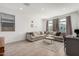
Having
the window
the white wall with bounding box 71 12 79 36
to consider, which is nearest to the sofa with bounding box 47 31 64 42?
the white wall with bounding box 71 12 79 36

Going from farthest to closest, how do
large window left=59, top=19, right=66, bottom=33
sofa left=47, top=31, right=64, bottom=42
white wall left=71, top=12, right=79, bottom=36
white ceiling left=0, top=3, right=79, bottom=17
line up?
sofa left=47, top=31, right=64, bottom=42 < large window left=59, top=19, right=66, bottom=33 < white ceiling left=0, top=3, right=79, bottom=17 < white wall left=71, top=12, right=79, bottom=36

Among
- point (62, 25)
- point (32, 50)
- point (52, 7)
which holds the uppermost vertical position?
point (52, 7)

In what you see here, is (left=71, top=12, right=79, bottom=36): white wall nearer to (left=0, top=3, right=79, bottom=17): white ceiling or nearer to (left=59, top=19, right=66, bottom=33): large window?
(left=0, top=3, right=79, bottom=17): white ceiling

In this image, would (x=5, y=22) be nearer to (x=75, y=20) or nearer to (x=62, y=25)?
(x=62, y=25)

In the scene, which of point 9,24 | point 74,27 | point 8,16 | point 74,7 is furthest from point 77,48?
point 8,16

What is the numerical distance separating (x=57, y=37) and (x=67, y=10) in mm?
1511

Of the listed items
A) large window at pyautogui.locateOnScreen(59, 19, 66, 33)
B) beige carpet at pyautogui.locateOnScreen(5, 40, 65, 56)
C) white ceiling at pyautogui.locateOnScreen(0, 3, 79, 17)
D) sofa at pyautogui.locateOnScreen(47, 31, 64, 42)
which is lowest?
beige carpet at pyautogui.locateOnScreen(5, 40, 65, 56)

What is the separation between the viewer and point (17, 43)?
3.77 metres

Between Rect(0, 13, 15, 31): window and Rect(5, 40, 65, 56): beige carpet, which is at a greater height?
Rect(0, 13, 15, 31): window

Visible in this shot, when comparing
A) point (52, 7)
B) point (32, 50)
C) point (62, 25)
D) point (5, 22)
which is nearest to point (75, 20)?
point (62, 25)

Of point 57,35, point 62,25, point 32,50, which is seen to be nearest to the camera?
point 62,25

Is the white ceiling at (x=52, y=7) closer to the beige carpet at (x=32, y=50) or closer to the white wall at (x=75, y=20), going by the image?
the white wall at (x=75, y=20)

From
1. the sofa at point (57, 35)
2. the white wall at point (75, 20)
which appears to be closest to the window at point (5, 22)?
the sofa at point (57, 35)

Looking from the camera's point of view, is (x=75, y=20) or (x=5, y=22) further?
(x=5, y=22)
